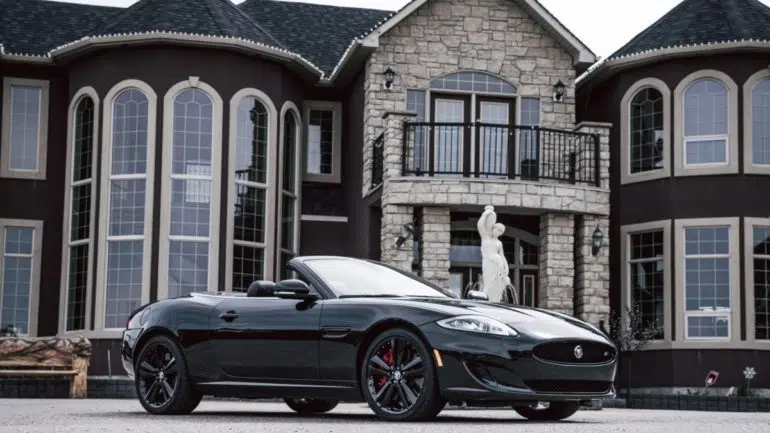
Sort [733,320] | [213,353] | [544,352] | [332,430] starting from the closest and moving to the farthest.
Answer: [332,430], [544,352], [213,353], [733,320]

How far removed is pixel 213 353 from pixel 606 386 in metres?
3.16

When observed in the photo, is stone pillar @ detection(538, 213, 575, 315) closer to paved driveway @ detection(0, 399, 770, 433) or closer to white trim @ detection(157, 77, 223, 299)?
white trim @ detection(157, 77, 223, 299)

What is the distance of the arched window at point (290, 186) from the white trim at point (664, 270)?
20.2 ft

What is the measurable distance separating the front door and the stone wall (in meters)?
0.49

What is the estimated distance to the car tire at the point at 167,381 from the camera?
11117mm

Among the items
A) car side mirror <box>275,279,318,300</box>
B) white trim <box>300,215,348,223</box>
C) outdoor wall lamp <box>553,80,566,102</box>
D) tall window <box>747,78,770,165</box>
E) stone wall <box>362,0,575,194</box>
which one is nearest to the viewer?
car side mirror <box>275,279,318,300</box>

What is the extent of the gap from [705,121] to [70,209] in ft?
38.4

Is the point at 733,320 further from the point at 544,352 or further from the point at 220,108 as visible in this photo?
the point at 544,352

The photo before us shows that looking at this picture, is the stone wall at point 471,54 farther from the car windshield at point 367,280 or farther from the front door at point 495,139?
the car windshield at point 367,280

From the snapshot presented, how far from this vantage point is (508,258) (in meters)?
25.3

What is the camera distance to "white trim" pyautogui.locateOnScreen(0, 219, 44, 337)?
83.5ft

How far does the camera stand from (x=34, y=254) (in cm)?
2555

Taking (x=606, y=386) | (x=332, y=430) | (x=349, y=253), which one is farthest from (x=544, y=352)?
(x=349, y=253)

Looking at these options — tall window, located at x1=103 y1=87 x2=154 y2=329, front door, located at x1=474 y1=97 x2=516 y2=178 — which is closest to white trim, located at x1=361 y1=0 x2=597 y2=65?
front door, located at x1=474 y1=97 x2=516 y2=178
